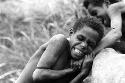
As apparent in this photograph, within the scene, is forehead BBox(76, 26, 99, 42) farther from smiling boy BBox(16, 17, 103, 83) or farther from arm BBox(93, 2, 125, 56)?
arm BBox(93, 2, 125, 56)

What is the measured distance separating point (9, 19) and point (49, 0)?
0.98m

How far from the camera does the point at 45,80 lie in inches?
121

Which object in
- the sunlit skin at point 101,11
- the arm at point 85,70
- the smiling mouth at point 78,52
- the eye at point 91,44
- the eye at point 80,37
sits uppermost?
the sunlit skin at point 101,11

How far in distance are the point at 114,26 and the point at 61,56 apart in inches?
28.8

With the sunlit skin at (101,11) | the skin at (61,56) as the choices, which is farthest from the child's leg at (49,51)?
the sunlit skin at (101,11)

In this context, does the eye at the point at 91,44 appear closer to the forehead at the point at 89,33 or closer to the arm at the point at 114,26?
the forehead at the point at 89,33

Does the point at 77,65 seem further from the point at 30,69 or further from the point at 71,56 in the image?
the point at 30,69

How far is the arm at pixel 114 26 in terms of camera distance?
11.2 feet

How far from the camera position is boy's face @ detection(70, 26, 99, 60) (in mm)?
3080

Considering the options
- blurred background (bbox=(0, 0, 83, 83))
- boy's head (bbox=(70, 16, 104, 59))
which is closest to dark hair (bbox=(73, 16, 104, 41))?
boy's head (bbox=(70, 16, 104, 59))

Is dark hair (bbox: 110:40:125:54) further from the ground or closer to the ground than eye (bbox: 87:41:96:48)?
closer to the ground

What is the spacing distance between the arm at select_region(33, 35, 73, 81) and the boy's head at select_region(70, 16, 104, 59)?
0.10m

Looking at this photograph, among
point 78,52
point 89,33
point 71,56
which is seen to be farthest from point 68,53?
point 89,33

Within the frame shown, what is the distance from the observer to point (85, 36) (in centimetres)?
313
